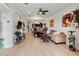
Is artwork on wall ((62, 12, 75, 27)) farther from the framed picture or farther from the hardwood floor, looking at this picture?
the hardwood floor

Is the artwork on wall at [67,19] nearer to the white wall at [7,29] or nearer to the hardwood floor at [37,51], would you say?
the hardwood floor at [37,51]

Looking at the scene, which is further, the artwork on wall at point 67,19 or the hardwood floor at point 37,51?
the artwork on wall at point 67,19

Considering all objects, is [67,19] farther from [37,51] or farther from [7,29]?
[7,29]

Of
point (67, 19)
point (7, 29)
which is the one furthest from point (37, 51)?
point (67, 19)

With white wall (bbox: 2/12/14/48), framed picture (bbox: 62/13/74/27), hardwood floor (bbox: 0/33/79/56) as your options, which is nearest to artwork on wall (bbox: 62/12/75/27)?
framed picture (bbox: 62/13/74/27)

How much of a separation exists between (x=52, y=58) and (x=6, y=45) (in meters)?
2.73

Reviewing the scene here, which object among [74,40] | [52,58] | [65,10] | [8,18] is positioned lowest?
[52,58]

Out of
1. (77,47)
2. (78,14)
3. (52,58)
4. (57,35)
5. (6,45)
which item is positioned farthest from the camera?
(57,35)

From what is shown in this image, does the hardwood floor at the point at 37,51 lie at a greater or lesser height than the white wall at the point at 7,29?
lesser

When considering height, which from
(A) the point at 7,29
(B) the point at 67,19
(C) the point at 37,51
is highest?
(B) the point at 67,19

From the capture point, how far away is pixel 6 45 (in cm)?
586

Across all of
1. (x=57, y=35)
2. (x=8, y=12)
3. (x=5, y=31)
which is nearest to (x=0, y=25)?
(x=5, y=31)

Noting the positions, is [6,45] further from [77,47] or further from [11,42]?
[77,47]

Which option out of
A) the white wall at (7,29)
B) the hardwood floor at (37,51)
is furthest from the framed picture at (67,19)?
the white wall at (7,29)
